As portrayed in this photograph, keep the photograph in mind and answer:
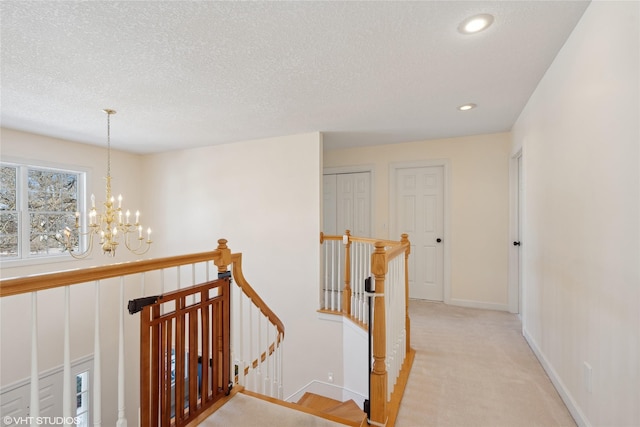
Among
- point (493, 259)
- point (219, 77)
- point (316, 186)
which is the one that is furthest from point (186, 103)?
point (493, 259)

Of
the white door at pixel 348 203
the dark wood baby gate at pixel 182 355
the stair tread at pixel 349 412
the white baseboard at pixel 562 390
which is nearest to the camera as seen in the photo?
the dark wood baby gate at pixel 182 355

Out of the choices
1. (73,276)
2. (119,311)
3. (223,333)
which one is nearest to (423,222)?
(223,333)

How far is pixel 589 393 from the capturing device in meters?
1.56

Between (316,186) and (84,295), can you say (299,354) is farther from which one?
(84,295)

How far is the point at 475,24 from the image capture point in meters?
1.64

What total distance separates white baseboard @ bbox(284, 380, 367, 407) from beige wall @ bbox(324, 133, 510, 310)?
6.35 feet

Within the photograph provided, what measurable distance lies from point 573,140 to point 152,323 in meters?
2.68

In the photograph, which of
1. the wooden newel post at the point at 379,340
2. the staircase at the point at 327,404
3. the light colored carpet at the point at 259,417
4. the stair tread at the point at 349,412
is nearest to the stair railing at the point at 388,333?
the wooden newel post at the point at 379,340

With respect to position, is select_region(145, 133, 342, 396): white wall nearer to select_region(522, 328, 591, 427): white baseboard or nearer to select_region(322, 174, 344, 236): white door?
select_region(322, 174, 344, 236): white door

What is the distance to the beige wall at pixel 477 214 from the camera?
12.6 ft

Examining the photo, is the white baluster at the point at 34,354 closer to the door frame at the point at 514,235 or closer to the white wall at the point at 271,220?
the white wall at the point at 271,220

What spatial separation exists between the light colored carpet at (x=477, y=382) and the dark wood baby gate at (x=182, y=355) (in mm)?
1255

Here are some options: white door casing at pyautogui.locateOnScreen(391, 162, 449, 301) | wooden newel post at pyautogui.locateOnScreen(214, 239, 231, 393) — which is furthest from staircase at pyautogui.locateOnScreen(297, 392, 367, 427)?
white door casing at pyautogui.locateOnScreen(391, 162, 449, 301)

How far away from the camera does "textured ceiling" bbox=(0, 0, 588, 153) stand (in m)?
1.54
